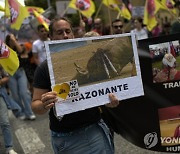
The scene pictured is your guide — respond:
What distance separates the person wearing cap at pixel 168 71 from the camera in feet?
9.53

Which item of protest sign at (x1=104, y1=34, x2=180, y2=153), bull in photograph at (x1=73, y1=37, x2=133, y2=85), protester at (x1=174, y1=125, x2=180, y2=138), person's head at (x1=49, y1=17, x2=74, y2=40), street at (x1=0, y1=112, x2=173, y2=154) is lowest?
street at (x1=0, y1=112, x2=173, y2=154)

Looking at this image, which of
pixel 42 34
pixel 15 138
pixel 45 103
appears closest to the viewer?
pixel 45 103

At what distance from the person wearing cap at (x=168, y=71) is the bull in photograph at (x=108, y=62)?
555 mm

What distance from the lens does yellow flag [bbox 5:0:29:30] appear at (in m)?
5.46

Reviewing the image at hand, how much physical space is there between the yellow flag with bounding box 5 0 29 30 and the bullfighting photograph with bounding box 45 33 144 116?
3.36 m

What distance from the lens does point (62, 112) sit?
224cm

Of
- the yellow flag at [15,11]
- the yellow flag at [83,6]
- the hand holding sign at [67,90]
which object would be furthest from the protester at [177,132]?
the yellow flag at [83,6]

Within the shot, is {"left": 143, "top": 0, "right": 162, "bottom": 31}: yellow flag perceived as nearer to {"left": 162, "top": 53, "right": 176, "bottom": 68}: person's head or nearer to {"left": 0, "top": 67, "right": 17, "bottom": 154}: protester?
{"left": 0, "top": 67, "right": 17, "bottom": 154}: protester

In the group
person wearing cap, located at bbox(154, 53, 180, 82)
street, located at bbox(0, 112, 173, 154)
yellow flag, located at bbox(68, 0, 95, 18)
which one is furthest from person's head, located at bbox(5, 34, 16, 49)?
person wearing cap, located at bbox(154, 53, 180, 82)

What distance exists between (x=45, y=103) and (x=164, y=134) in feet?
4.18

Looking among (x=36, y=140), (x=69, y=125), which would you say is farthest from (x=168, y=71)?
(x=36, y=140)

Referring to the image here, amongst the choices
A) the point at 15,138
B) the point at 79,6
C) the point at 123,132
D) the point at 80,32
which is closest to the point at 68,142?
the point at 123,132

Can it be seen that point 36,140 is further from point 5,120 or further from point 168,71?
point 168,71

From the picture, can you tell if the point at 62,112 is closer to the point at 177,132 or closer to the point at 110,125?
the point at 110,125
